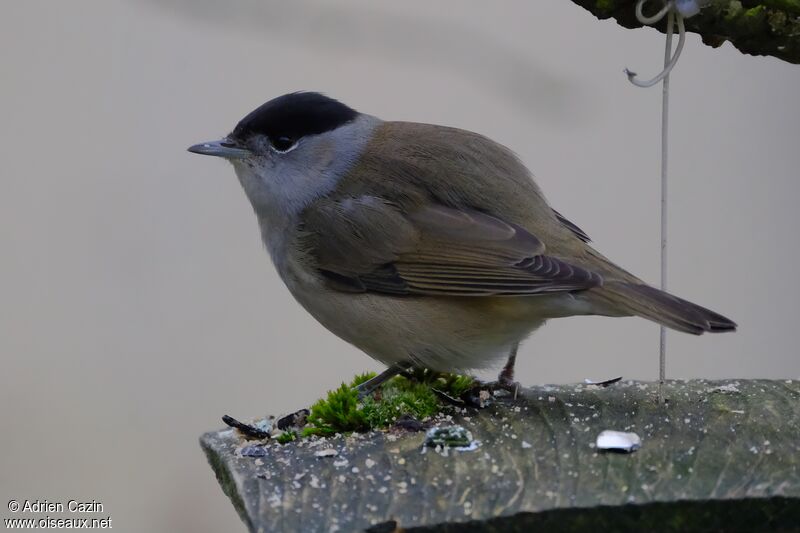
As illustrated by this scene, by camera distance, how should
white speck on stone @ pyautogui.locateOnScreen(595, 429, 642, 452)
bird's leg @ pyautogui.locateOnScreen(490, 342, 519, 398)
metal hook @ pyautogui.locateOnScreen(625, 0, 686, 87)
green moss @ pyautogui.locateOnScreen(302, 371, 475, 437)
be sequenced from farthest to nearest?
bird's leg @ pyautogui.locateOnScreen(490, 342, 519, 398) < green moss @ pyautogui.locateOnScreen(302, 371, 475, 437) < metal hook @ pyautogui.locateOnScreen(625, 0, 686, 87) < white speck on stone @ pyautogui.locateOnScreen(595, 429, 642, 452)

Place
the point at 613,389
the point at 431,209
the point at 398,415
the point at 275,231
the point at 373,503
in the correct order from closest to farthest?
the point at 373,503, the point at 398,415, the point at 613,389, the point at 431,209, the point at 275,231

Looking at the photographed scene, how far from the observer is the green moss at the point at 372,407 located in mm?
3494

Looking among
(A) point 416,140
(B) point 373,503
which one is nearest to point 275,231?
(A) point 416,140

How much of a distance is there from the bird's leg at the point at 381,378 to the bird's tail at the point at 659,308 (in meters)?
0.87

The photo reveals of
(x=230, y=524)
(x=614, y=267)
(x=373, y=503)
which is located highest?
(x=614, y=267)

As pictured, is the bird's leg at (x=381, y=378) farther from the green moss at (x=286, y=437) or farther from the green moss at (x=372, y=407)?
the green moss at (x=286, y=437)

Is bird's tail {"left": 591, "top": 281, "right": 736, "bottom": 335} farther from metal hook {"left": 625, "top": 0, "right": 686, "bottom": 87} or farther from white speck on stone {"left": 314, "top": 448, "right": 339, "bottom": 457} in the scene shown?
white speck on stone {"left": 314, "top": 448, "right": 339, "bottom": 457}

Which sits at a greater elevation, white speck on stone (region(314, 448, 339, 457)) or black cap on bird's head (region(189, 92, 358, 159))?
black cap on bird's head (region(189, 92, 358, 159))

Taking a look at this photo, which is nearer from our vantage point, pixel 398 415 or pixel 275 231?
pixel 398 415

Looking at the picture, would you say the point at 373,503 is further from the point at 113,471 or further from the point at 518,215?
the point at 113,471

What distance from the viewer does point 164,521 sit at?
6.67 m

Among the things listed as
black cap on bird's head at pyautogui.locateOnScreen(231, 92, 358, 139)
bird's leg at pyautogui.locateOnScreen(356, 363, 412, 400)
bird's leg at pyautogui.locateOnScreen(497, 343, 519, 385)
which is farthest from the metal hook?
black cap on bird's head at pyautogui.locateOnScreen(231, 92, 358, 139)

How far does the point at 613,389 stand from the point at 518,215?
30.7 inches

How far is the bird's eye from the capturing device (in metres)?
4.55
